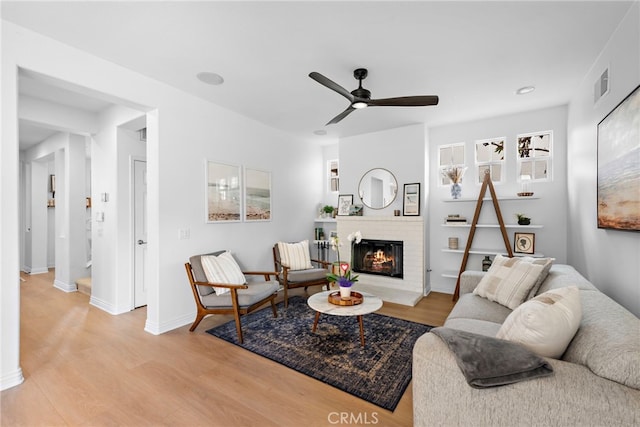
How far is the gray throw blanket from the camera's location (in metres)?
1.18

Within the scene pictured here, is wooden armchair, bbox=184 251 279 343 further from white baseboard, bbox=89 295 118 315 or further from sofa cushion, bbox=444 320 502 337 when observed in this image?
sofa cushion, bbox=444 320 502 337

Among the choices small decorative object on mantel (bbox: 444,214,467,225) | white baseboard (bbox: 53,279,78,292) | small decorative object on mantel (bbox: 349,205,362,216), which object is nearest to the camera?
small decorative object on mantel (bbox: 444,214,467,225)

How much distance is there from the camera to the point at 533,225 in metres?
3.93

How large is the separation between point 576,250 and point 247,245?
414 centimetres

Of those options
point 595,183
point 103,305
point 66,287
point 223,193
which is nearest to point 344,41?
point 223,193

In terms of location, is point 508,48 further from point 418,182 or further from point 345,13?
point 418,182

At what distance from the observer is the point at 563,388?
1.12 meters

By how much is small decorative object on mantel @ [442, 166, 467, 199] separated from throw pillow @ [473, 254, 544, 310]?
1.90 m

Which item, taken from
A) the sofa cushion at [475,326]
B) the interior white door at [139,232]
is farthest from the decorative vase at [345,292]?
the interior white door at [139,232]

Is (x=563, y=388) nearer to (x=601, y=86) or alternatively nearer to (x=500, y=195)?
(x=601, y=86)

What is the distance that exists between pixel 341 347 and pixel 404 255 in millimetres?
2258

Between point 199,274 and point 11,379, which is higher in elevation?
point 199,274

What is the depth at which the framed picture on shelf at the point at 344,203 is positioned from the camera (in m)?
5.27

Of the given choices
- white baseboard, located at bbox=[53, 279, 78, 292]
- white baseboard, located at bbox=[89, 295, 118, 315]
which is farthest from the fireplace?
white baseboard, located at bbox=[53, 279, 78, 292]
